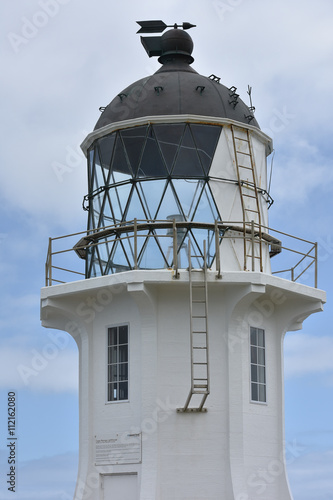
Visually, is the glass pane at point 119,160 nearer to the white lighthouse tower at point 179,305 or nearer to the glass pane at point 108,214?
the white lighthouse tower at point 179,305

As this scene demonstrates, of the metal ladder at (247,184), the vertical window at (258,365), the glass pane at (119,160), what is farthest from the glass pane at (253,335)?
the glass pane at (119,160)

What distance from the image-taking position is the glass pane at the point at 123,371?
2806 cm

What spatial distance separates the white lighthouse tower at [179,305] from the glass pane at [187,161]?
3cm

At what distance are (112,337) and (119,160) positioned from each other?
470cm

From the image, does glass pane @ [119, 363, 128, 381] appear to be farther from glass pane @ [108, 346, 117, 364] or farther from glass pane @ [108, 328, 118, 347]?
glass pane @ [108, 328, 118, 347]

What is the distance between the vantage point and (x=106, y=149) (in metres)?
29.7

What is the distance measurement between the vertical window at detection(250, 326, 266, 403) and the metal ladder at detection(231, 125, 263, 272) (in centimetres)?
185

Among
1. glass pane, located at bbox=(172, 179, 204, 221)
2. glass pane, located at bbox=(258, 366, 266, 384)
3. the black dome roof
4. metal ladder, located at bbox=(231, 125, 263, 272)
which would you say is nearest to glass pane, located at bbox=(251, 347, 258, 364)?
glass pane, located at bbox=(258, 366, 266, 384)

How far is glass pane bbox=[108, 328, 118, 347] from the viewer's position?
28.5m

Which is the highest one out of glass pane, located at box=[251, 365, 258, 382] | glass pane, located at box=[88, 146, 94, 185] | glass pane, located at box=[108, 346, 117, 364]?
glass pane, located at box=[88, 146, 94, 185]

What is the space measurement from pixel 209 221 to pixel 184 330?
9.58 ft

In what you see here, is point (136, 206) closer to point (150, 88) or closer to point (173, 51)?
point (150, 88)

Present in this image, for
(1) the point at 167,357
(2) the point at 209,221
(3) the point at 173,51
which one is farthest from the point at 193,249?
(3) the point at 173,51

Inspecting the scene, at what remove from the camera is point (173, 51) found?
31.3 m
